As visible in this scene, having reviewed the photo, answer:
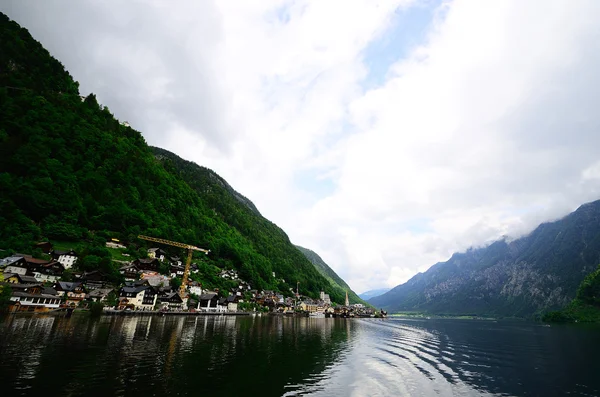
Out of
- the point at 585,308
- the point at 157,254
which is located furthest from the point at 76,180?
the point at 585,308

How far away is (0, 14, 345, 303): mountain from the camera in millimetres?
97812

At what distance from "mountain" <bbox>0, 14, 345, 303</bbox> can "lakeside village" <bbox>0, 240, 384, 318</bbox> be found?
19.3 feet

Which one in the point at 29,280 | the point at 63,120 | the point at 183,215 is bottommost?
the point at 29,280

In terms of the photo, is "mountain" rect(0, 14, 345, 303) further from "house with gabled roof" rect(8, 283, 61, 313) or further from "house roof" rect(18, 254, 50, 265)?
"house with gabled roof" rect(8, 283, 61, 313)

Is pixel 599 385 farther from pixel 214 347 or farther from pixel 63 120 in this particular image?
Result: pixel 63 120

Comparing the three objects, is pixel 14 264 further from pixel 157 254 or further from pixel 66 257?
pixel 157 254

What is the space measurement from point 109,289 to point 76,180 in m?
62.4

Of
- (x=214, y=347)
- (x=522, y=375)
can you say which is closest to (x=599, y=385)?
(x=522, y=375)

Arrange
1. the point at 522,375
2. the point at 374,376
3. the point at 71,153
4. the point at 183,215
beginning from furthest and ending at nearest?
the point at 183,215 < the point at 71,153 < the point at 522,375 < the point at 374,376

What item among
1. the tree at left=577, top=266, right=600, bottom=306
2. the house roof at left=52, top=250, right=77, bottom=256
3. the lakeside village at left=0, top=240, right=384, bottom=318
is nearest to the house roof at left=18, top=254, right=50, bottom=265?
the lakeside village at left=0, top=240, right=384, bottom=318

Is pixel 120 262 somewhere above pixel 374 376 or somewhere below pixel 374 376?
above

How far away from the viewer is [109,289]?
8731 cm

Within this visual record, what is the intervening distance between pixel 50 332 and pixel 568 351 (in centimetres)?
9039

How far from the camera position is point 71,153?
129 m
